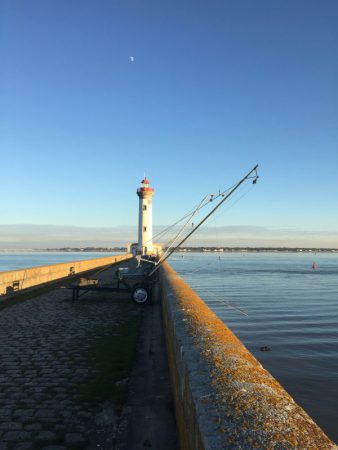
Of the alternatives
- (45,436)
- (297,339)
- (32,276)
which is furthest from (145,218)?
(45,436)

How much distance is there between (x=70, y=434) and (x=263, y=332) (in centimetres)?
1084

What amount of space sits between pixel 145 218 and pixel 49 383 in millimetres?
39486

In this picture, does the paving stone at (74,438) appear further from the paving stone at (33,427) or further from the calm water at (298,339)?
the calm water at (298,339)

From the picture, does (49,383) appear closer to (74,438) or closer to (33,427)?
(33,427)

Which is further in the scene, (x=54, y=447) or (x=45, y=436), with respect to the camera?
(x=45, y=436)

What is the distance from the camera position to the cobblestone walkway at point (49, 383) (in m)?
4.13

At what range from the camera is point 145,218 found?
45.1 metres

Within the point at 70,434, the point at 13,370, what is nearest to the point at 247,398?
the point at 70,434

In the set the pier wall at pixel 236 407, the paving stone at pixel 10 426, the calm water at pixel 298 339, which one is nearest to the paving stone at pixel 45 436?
the paving stone at pixel 10 426

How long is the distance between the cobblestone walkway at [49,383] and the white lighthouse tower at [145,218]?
3311 cm

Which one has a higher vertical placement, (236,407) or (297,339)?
(236,407)

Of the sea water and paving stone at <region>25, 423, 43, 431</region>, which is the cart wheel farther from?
paving stone at <region>25, 423, 43, 431</region>

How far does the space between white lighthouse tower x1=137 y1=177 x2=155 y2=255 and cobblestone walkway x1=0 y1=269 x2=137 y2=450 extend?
33.1m

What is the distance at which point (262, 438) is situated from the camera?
2.13 meters
